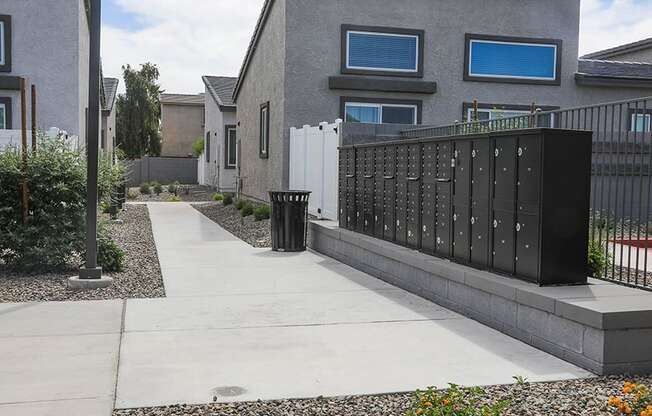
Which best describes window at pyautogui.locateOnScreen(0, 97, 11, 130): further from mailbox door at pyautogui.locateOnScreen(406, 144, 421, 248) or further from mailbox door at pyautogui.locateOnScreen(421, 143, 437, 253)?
mailbox door at pyautogui.locateOnScreen(421, 143, 437, 253)

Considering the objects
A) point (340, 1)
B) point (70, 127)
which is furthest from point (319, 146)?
point (70, 127)

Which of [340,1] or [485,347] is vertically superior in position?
[340,1]

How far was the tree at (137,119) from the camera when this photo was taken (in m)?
58.5

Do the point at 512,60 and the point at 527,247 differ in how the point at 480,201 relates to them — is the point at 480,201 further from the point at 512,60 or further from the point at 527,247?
the point at 512,60

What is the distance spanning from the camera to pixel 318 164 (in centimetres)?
1579

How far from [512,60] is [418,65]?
2.76 m

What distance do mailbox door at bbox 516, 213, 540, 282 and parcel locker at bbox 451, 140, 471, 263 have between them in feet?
3.61

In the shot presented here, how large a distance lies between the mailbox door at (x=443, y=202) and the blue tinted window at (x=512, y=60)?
11520 mm

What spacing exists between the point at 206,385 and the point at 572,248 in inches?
142

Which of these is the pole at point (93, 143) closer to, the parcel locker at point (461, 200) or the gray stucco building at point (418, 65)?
the parcel locker at point (461, 200)

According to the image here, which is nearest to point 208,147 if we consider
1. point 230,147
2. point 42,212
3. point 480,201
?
point 230,147

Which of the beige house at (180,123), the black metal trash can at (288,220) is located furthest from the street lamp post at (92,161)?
the beige house at (180,123)

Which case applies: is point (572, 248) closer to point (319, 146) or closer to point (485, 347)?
point (485, 347)

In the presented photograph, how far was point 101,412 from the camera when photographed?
4.67 m
